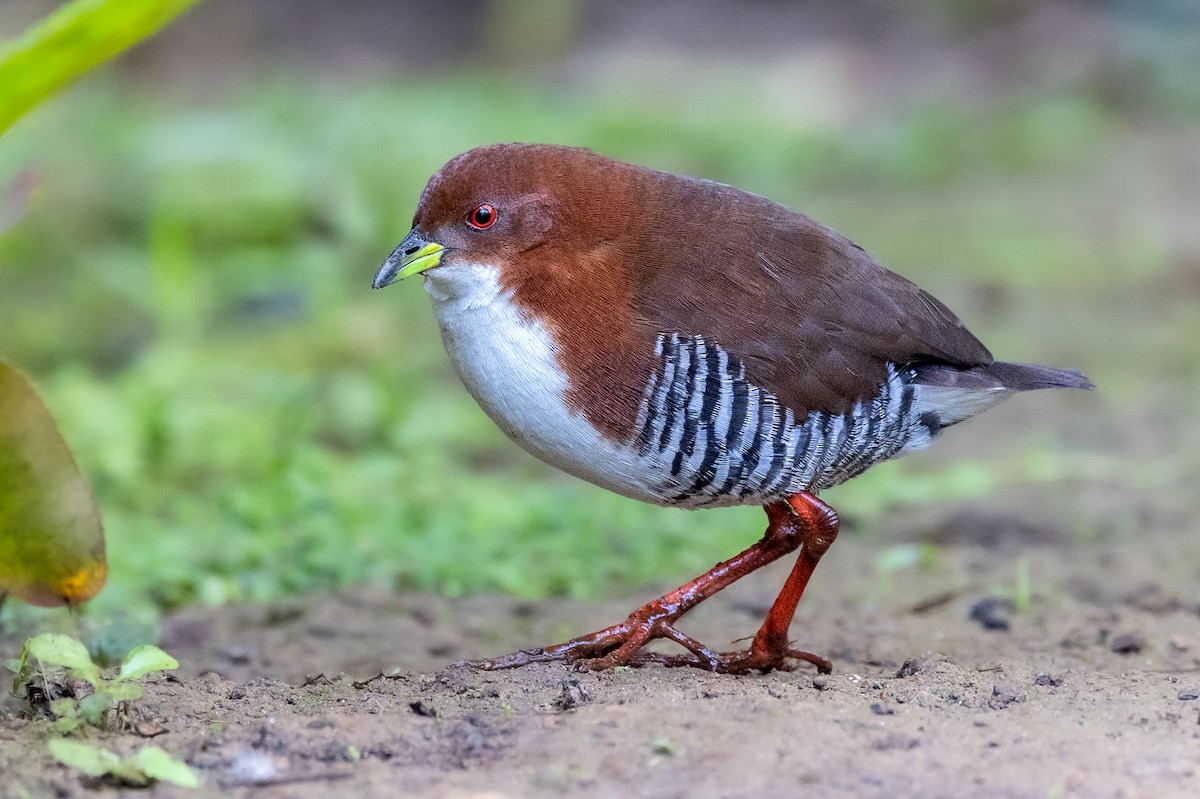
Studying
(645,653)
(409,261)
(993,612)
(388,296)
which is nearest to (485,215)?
(409,261)

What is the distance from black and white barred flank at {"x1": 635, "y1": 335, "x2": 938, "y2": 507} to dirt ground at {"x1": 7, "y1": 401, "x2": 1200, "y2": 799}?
429 millimetres

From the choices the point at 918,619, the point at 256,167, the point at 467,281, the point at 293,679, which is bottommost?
the point at 293,679

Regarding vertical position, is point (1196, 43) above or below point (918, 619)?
above

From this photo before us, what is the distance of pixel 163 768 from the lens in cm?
234

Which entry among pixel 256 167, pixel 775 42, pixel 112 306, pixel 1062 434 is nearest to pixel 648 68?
pixel 775 42

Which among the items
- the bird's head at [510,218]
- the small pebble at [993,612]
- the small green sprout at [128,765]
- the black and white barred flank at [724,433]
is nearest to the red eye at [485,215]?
the bird's head at [510,218]

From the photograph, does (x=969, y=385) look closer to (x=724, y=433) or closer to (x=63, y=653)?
(x=724, y=433)

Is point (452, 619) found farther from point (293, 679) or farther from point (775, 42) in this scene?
point (775, 42)

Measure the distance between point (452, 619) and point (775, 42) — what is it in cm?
1151

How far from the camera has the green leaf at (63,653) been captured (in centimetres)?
256

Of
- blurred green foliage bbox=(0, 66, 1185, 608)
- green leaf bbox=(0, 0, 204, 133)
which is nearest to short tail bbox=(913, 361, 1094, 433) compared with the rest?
blurred green foliage bbox=(0, 66, 1185, 608)

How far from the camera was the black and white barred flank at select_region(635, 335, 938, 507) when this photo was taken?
127 inches

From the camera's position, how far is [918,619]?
4.26m

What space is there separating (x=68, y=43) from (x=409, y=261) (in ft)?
3.52
